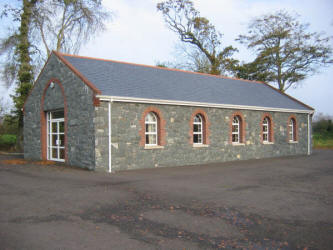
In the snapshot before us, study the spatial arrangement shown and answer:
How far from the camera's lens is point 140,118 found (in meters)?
15.2

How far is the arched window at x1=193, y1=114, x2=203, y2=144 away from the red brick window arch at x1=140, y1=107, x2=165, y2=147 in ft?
8.15

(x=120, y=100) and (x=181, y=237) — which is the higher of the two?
(x=120, y=100)

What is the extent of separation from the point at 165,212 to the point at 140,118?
27.8 ft

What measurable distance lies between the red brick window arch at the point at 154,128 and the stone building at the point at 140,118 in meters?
0.05

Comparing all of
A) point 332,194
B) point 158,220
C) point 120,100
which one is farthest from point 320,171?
point 158,220

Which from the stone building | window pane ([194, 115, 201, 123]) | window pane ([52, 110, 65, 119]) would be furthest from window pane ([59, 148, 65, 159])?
window pane ([194, 115, 201, 123])

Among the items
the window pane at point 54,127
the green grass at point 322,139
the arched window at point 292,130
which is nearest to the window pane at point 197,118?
the window pane at point 54,127

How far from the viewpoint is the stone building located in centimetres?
1431

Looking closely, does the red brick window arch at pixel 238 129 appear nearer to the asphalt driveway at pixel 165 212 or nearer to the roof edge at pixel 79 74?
the asphalt driveway at pixel 165 212

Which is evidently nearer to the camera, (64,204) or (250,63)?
(64,204)

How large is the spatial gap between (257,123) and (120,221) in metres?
16.2

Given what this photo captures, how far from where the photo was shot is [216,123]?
18516 millimetres

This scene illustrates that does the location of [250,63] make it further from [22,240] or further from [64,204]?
[22,240]

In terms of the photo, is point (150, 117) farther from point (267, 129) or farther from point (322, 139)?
point (322, 139)
